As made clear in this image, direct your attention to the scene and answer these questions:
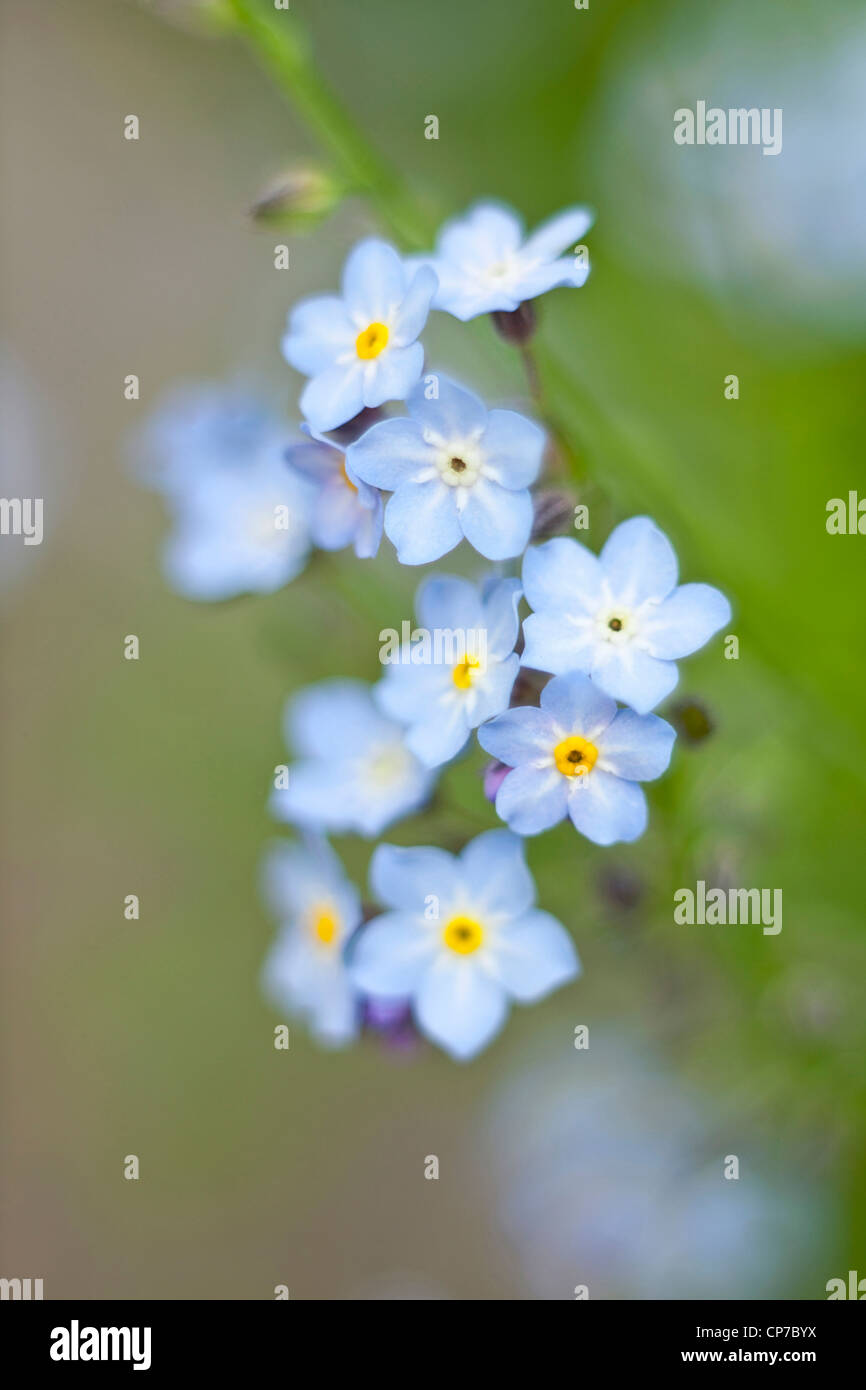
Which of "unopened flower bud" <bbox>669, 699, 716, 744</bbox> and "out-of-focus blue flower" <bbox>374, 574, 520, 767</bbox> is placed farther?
"unopened flower bud" <bbox>669, 699, 716, 744</bbox>

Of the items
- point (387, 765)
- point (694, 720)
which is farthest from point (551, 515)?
point (387, 765)

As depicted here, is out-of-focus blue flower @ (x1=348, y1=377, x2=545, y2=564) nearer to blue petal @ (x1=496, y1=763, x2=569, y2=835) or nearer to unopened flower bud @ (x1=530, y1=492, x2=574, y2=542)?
unopened flower bud @ (x1=530, y1=492, x2=574, y2=542)

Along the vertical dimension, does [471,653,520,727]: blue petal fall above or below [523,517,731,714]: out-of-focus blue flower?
below

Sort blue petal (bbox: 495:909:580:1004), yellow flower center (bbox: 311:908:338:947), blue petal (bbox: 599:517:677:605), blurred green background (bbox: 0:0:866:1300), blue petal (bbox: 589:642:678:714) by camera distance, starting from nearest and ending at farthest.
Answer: blue petal (bbox: 589:642:678:714) < blue petal (bbox: 599:517:677:605) < blue petal (bbox: 495:909:580:1004) < yellow flower center (bbox: 311:908:338:947) < blurred green background (bbox: 0:0:866:1300)

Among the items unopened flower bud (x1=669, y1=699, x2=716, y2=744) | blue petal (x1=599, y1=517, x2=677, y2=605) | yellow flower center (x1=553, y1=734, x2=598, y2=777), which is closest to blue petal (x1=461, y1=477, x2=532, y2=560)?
blue petal (x1=599, y1=517, x2=677, y2=605)
